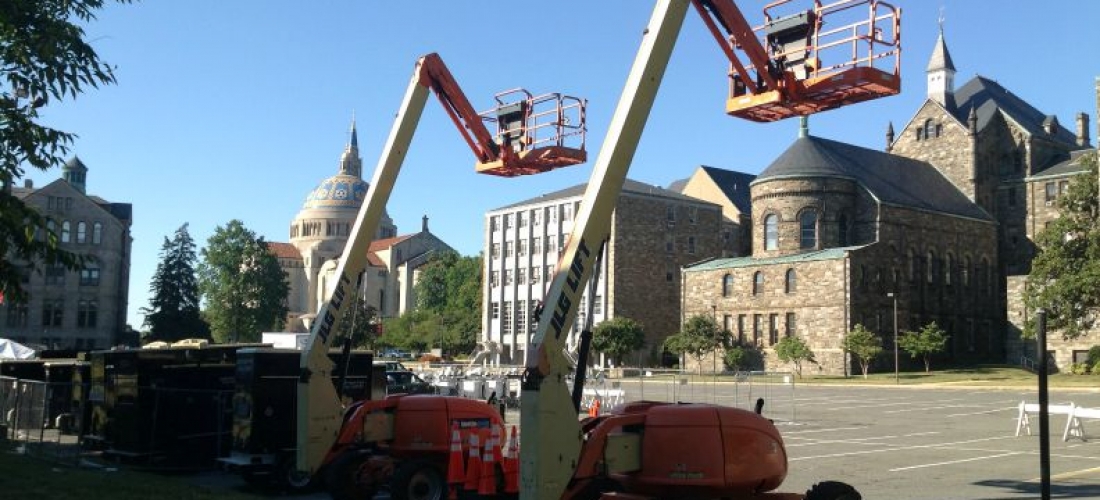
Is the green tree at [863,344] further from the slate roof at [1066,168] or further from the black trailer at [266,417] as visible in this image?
the black trailer at [266,417]

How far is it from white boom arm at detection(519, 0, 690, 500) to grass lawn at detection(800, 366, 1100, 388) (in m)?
52.7

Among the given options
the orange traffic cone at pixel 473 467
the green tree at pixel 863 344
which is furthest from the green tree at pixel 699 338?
the orange traffic cone at pixel 473 467

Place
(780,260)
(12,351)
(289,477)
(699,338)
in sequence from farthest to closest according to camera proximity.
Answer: (699,338), (780,260), (12,351), (289,477)

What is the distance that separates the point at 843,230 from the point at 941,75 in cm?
3365

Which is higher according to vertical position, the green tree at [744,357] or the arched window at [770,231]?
the arched window at [770,231]

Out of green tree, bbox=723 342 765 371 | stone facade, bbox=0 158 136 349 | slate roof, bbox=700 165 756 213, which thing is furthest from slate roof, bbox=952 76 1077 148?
stone facade, bbox=0 158 136 349

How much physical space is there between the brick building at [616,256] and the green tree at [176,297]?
30785mm

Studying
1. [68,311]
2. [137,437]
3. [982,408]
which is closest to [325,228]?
[68,311]

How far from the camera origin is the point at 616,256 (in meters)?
89.0

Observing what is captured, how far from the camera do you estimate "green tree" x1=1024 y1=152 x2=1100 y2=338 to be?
201ft

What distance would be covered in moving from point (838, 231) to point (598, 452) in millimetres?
75383

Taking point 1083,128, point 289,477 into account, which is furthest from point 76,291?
point 1083,128

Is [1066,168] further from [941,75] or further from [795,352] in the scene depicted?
[795,352]

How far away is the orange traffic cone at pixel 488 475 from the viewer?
12.6m
